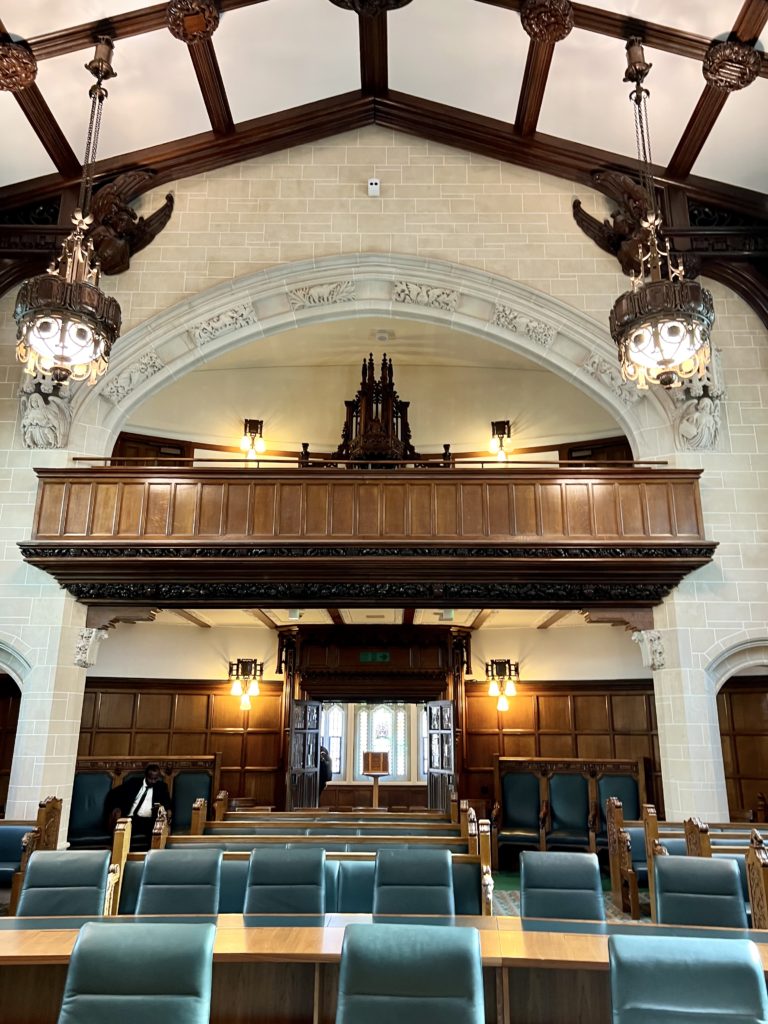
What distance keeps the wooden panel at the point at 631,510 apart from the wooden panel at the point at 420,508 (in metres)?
2.08

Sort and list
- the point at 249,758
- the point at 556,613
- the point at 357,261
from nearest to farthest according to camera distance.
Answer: the point at 357,261 < the point at 556,613 < the point at 249,758

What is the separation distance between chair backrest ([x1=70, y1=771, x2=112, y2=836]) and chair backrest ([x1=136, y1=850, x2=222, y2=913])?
748cm

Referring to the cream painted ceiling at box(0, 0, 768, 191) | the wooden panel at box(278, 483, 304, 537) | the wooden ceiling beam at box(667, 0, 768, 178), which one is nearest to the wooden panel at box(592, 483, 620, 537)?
the wooden panel at box(278, 483, 304, 537)

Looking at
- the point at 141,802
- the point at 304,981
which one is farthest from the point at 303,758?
the point at 304,981

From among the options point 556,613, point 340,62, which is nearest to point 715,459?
point 556,613

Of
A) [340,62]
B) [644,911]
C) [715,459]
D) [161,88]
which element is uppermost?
[340,62]

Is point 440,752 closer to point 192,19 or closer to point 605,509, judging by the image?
point 605,509

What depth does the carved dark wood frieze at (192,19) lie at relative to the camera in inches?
302

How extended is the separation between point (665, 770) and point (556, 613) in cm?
324

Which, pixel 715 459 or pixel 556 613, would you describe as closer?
pixel 715 459

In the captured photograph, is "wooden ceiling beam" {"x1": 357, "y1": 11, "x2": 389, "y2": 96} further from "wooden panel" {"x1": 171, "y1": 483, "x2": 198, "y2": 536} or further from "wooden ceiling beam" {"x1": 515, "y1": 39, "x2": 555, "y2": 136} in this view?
"wooden panel" {"x1": 171, "y1": 483, "x2": 198, "y2": 536}

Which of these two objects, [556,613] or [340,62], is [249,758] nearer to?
[556,613]

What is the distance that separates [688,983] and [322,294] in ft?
29.2

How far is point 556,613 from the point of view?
36.9 feet
